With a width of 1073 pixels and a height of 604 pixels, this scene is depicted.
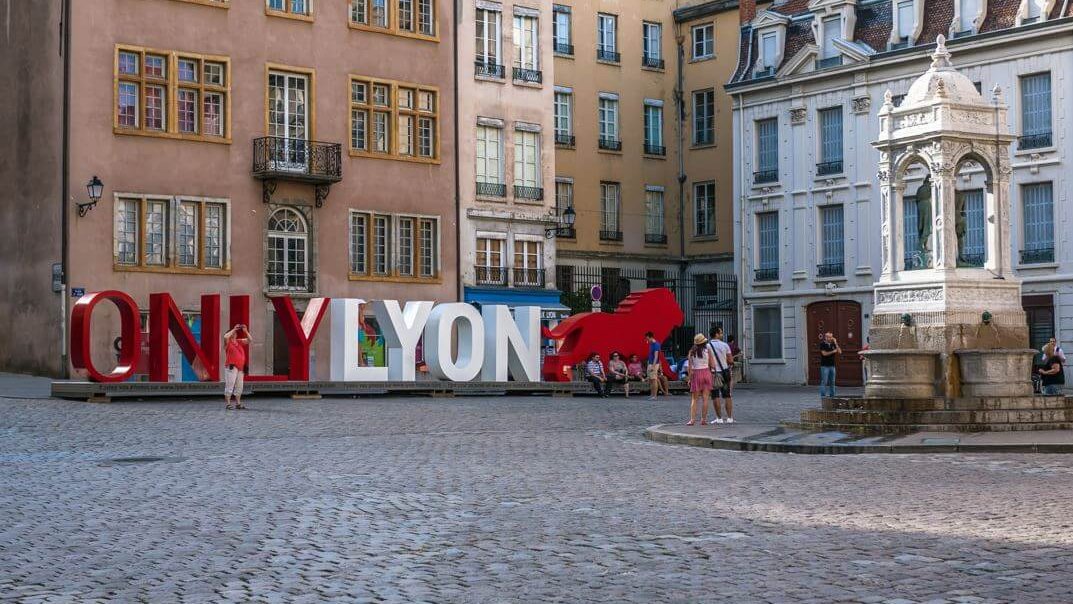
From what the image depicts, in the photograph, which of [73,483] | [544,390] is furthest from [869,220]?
[73,483]

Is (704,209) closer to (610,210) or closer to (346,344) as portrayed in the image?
(610,210)

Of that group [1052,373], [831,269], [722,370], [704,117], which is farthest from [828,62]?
[722,370]

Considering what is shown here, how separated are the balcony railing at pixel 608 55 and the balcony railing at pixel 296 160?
14511 mm

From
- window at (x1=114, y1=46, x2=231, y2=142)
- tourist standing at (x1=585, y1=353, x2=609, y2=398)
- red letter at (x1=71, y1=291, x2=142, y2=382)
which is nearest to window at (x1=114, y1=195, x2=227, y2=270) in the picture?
window at (x1=114, y1=46, x2=231, y2=142)

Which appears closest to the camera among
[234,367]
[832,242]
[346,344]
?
[234,367]

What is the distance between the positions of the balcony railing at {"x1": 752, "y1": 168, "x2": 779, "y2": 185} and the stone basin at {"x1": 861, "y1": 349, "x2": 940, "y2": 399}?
94.0ft

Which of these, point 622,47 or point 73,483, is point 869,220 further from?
point 73,483

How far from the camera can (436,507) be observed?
12.5 meters

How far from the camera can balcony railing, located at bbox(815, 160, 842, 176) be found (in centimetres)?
4788

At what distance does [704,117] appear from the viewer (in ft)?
184

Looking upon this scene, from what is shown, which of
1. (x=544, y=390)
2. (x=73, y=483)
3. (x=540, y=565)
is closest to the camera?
(x=540, y=565)

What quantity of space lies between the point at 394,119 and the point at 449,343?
10940 mm

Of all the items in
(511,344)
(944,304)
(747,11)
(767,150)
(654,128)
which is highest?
(747,11)

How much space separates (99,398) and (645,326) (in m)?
15.0
